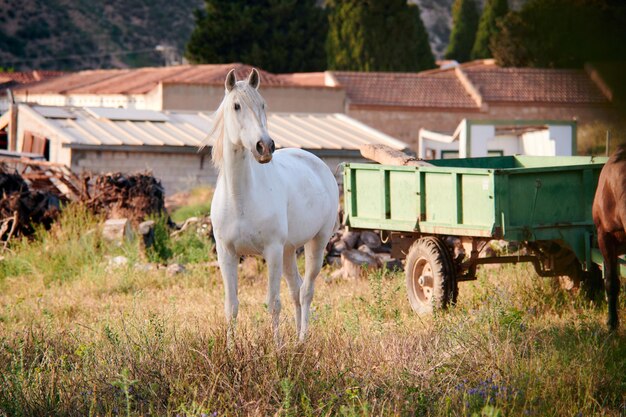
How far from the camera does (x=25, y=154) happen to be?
26.8 metres

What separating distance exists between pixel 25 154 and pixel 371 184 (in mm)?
18405

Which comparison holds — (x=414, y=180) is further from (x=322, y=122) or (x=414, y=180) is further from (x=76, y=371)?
(x=322, y=122)

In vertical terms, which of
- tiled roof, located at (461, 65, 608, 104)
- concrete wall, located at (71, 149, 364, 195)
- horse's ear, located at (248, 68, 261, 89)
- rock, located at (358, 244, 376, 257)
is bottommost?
rock, located at (358, 244, 376, 257)

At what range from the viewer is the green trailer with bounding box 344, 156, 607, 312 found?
8922mm

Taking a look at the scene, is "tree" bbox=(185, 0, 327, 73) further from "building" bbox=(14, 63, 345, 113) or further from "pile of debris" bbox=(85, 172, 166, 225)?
"pile of debris" bbox=(85, 172, 166, 225)

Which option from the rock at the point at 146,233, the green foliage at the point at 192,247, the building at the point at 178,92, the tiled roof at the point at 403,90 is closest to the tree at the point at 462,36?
the building at the point at 178,92

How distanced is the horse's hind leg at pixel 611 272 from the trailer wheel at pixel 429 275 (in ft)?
4.98

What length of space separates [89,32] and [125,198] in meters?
74.9

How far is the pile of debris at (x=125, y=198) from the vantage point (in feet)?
54.9

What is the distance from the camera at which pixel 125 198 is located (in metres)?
17.2

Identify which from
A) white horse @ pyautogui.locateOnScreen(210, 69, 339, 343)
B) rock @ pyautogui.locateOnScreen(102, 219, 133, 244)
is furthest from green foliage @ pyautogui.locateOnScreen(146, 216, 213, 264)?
white horse @ pyautogui.locateOnScreen(210, 69, 339, 343)

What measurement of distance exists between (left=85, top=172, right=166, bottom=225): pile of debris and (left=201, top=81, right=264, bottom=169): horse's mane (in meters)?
9.20

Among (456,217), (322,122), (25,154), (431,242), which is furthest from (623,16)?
(322,122)

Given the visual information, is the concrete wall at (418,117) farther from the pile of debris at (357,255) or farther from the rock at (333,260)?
the rock at (333,260)
